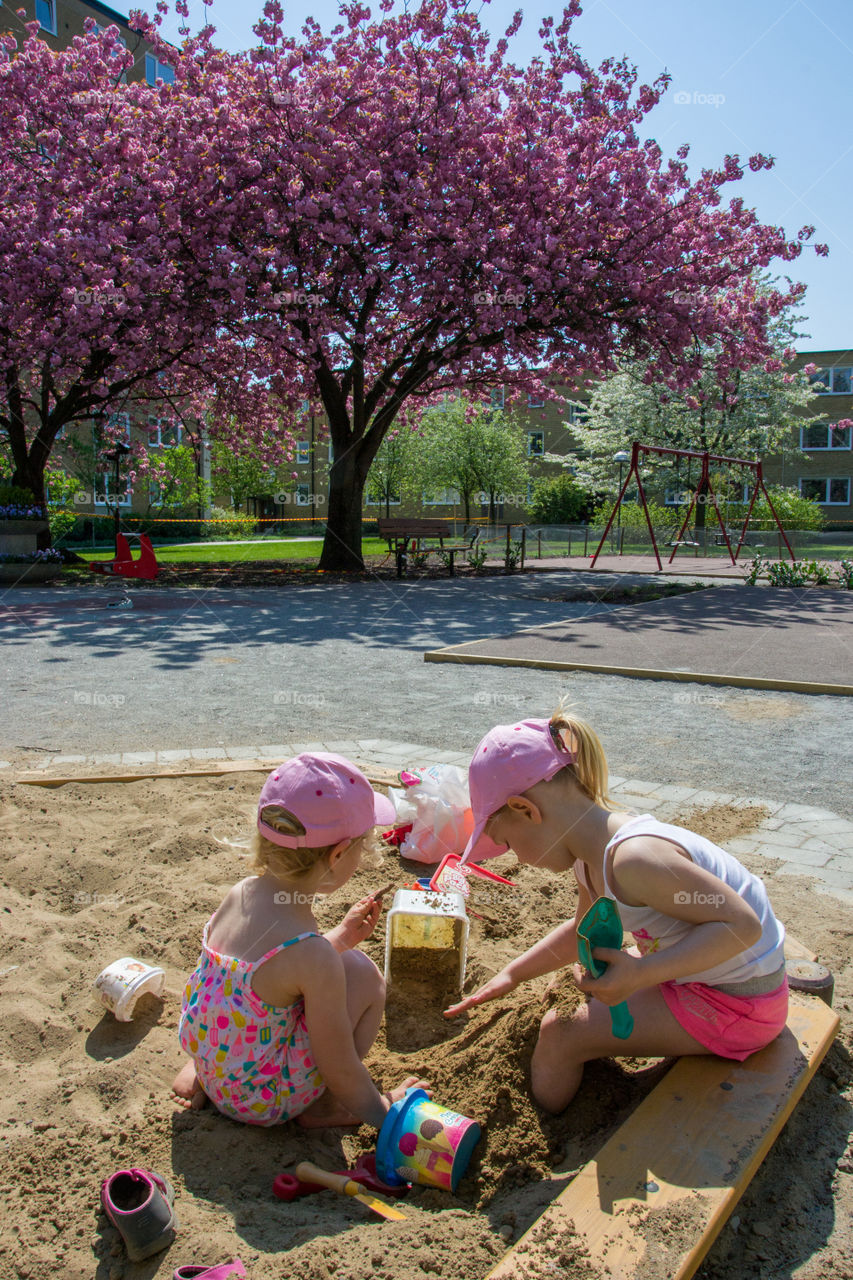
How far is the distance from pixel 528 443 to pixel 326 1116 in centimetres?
5209

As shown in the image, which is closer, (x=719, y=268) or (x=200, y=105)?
(x=200, y=105)

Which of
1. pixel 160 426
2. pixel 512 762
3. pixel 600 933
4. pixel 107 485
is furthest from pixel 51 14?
pixel 600 933

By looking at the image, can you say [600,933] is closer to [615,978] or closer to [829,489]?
[615,978]

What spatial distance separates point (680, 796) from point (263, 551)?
27542 millimetres

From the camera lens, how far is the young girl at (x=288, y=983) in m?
2.29

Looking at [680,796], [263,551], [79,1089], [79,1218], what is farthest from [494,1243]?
[263,551]

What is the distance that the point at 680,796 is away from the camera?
493 cm

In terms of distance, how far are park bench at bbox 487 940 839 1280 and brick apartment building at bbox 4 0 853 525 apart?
26647mm

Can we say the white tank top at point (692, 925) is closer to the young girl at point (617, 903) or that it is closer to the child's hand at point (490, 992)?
the young girl at point (617, 903)

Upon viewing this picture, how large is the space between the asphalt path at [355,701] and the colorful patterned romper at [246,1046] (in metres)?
3.15

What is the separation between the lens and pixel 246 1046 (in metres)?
2.31

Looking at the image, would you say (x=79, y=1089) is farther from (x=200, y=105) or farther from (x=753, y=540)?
(x=753, y=540)

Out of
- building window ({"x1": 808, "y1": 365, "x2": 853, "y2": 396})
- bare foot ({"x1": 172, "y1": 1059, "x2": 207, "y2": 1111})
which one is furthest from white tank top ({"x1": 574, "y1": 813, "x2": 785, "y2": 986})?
building window ({"x1": 808, "y1": 365, "x2": 853, "y2": 396})

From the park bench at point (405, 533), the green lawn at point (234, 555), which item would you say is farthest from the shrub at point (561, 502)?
A: the park bench at point (405, 533)
